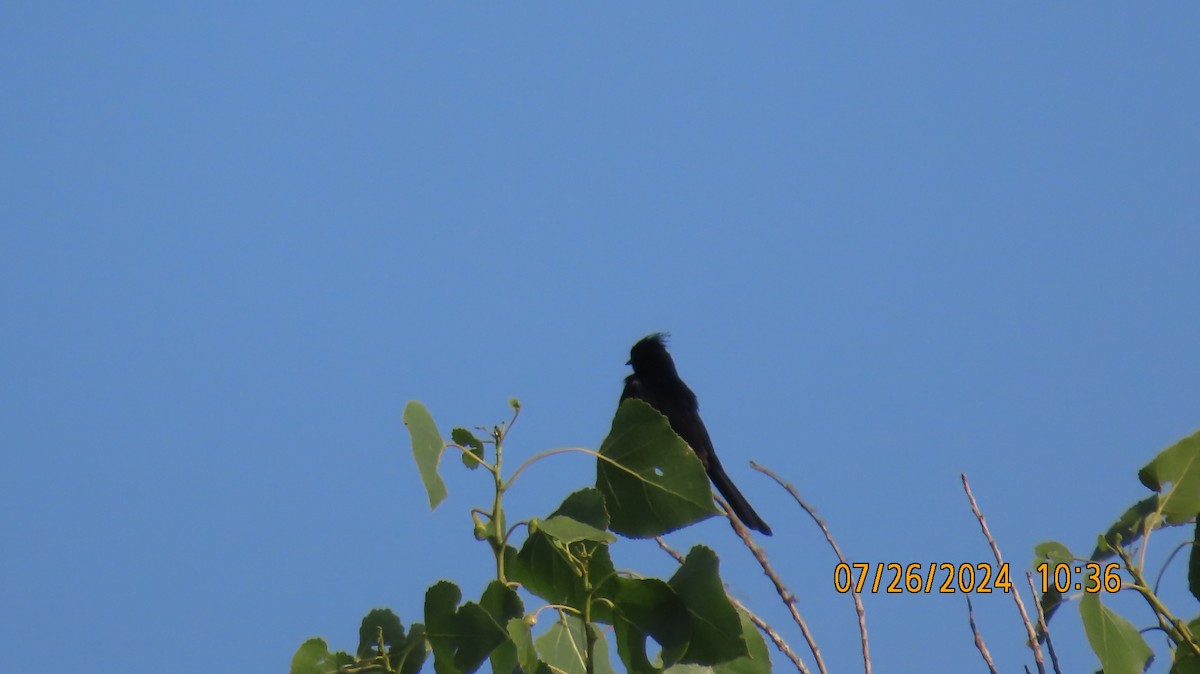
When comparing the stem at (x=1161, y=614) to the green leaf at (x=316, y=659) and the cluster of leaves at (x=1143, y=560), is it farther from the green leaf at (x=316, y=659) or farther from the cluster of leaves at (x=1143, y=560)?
the green leaf at (x=316, y=659)

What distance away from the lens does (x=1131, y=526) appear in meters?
2.21

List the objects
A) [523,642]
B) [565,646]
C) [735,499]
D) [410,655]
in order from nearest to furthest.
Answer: [523,642], [410,655], [565,646], [735,499]

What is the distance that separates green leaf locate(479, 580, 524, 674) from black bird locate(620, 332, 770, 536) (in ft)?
21.6

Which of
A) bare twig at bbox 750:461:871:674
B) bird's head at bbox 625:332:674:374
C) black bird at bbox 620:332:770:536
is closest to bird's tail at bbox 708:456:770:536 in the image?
black bird at bbox 620:332:770:536

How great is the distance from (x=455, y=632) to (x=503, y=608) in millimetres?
92

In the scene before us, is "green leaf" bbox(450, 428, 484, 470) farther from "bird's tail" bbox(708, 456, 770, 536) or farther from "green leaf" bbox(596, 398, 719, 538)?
"bird's tail" bbox(708, 456, 770, 536)

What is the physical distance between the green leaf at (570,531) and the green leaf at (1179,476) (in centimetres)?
109

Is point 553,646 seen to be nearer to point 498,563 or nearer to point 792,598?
point 498,563

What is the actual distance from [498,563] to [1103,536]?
1.05 metres

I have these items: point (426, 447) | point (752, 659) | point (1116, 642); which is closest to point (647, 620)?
point (752, 659)

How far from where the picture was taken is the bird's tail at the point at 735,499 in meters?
8.71

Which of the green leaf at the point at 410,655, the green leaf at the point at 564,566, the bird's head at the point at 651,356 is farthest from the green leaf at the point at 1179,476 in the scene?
the bird's head at the point at 651,356

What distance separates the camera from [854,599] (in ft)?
9.43

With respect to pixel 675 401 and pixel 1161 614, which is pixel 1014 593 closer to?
pixel 1161 614
